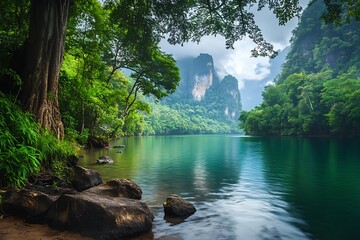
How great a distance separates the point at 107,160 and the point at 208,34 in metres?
9.81

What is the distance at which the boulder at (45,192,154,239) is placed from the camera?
5488mm

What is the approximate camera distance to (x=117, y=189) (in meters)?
8.45

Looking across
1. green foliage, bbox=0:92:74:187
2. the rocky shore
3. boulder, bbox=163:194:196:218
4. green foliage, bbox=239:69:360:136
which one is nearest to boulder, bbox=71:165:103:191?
green foliage, bbox=0:92:74:187

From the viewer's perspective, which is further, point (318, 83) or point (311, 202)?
point (318, 83)

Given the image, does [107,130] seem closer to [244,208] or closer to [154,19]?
[154,19]

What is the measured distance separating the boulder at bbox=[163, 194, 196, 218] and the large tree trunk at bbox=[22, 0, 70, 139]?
4965 mm

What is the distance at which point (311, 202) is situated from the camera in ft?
31.4

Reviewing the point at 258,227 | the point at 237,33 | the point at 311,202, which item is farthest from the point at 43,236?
the point at 237,33

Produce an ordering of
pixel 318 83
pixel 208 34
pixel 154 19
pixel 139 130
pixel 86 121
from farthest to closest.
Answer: pixel 139 130, pixel 318 83, pixel 86 121, pixel 208 34, pixel 154 19

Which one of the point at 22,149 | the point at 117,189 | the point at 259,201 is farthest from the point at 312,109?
the point at 22,149

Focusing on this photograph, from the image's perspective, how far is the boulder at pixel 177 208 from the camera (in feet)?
24.3

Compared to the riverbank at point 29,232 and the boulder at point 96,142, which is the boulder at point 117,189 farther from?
the boulder at point 96,142

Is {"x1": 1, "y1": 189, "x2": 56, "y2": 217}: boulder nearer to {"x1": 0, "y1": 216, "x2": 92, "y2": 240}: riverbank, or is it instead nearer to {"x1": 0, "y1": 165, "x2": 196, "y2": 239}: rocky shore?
{"x1": 0, "y1": 165, "x2": 196, "y2": 239}: rocky shore

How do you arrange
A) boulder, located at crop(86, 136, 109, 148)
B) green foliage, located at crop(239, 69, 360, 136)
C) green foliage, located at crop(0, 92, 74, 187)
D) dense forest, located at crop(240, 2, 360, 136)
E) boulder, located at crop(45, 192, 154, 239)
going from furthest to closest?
dense forest, located at crop(240, 2, 360, 136)
green foliage, located at crop(239, 69, 360, 136)
boulder, located at crop(86, 136, 109, 148)
green foliage, located at crop(0, 92, 74, 187)
boulder, located at crop(45, 192, 154, 239)
